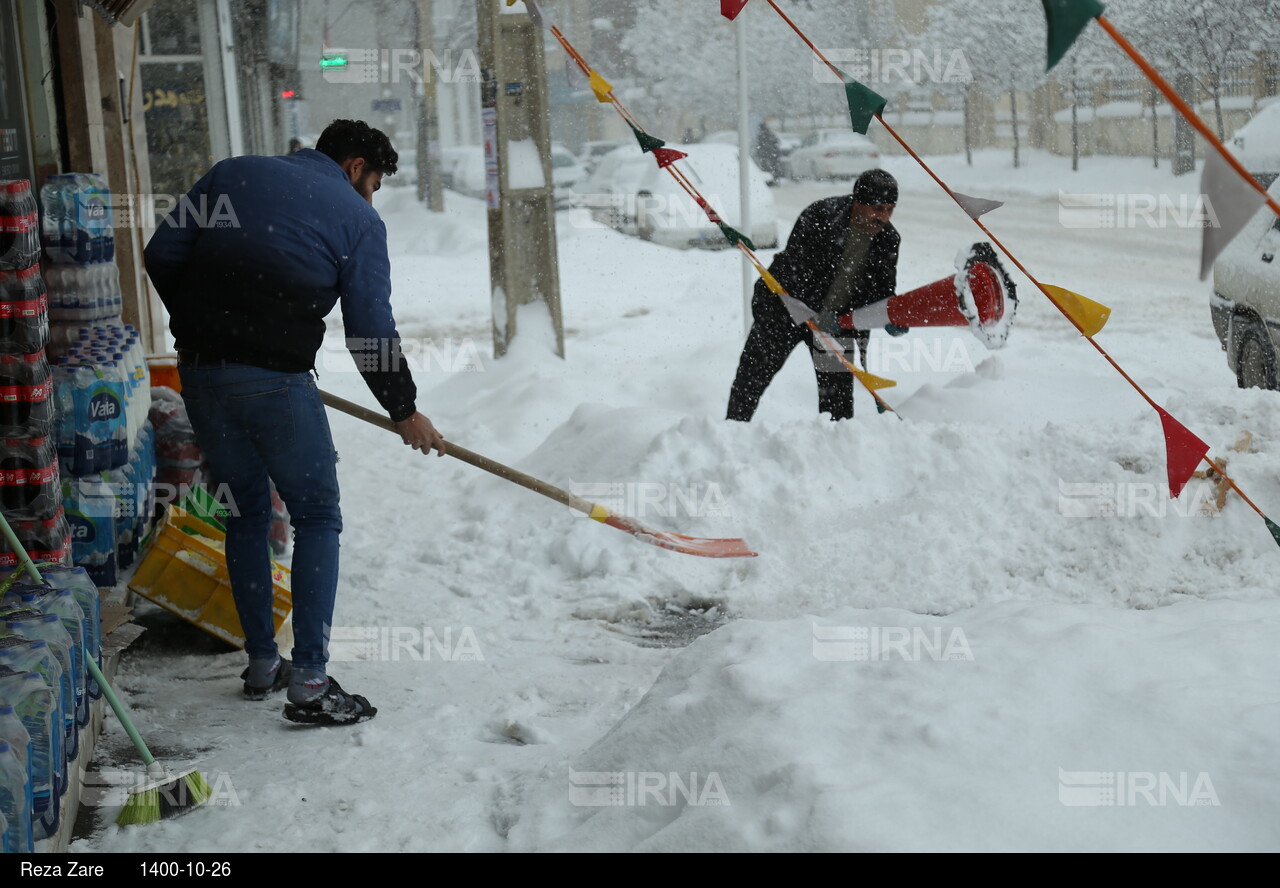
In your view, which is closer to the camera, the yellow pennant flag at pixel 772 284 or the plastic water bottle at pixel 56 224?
the plastic water bottle at pixel 56 224

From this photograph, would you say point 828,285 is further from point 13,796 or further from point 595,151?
point 595,151

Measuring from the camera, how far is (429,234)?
1919cm

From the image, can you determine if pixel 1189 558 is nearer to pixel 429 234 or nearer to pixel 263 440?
pixel 263 440

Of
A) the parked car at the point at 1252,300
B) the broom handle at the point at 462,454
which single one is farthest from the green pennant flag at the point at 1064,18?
the parked car at the point at 1252,300

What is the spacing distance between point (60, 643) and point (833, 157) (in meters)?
24.6

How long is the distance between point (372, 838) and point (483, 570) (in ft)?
7.45

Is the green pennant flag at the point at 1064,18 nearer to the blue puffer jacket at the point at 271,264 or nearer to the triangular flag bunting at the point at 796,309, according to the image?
the blue puffer jacket at the point at 271,264

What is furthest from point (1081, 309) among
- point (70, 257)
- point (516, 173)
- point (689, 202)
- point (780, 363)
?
point (689, 202)

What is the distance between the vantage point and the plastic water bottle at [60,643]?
2838mm

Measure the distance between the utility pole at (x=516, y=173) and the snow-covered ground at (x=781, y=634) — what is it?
26 cm

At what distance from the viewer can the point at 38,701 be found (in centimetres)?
259

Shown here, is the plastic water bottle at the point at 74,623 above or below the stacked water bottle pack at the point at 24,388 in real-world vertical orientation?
below

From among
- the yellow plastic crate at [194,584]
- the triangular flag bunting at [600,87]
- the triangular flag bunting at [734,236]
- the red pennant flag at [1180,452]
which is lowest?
the yellow plastic crate at [194,584]

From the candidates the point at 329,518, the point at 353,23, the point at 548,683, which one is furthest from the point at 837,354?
the point at 353,23
